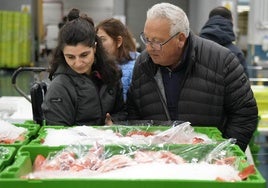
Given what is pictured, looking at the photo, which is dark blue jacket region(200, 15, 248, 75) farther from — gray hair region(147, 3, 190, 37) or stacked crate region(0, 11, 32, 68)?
stacked crate region(0, 11, 32, 68)

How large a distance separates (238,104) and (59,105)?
91cm

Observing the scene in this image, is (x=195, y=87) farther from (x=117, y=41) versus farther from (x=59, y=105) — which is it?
(x=117, y=41)

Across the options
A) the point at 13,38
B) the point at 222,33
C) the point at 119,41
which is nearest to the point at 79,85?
the point at 119,41

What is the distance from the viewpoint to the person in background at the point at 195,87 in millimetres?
2330

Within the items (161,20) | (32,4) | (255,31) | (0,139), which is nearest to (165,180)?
(0,139)

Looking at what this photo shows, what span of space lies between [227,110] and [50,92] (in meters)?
0.92

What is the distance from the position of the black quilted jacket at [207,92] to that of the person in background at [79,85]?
0.56 ft

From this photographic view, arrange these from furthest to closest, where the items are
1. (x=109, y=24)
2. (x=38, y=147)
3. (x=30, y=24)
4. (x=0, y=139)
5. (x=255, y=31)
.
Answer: (x=30, y=24), (x=255, y=31), (x=109, y=24), (x=0, y=139), (x=38, y=147)

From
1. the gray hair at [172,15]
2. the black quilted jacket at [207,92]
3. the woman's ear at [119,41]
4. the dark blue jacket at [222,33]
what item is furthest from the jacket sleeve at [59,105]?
the dark blue jacket at [222,33]

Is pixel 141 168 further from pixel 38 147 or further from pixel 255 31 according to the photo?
pixel 255 31

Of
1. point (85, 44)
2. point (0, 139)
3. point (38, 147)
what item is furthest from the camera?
point (85, 44)

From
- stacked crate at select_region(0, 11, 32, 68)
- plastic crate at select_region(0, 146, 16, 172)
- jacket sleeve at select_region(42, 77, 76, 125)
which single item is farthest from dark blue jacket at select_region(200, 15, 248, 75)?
stacked crate at select_region(0, 11, 32, 68)

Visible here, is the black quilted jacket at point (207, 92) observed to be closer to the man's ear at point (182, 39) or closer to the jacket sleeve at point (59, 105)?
the man's ear at point (182, 39)

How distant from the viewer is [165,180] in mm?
1286
